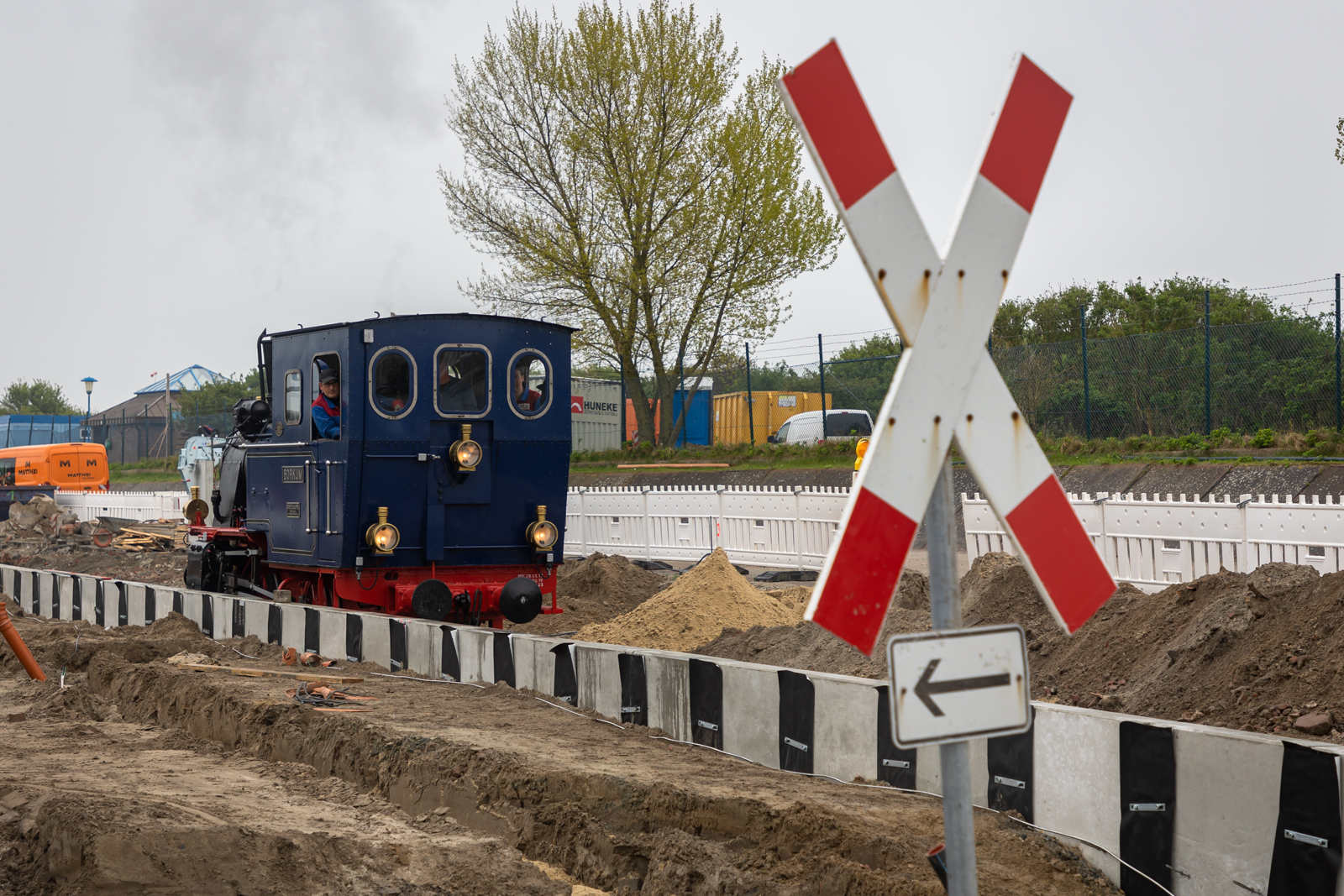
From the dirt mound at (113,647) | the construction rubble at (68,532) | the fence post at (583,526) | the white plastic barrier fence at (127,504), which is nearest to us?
the dirt mound at (113,647)

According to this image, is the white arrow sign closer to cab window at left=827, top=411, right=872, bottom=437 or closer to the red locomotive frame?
the red locomotive frame

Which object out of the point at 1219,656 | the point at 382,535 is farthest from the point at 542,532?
the point at 1219,656

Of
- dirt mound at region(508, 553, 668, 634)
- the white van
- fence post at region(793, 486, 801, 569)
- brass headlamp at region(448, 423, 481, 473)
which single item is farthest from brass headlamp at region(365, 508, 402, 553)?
the white van

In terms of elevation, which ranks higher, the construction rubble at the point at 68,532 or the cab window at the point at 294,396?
the cab window at the point at 294,396

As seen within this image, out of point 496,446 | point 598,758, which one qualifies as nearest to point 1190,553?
point 496,446

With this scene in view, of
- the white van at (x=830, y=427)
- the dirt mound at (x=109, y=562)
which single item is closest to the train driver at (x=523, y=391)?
the dirt mound at (x=109, y=562)

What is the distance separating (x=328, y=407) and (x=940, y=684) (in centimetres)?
953

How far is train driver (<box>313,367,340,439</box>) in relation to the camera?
11367 mm

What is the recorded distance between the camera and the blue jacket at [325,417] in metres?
11.4

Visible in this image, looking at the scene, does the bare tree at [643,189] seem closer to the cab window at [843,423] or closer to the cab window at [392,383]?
the cab window at [843,423]

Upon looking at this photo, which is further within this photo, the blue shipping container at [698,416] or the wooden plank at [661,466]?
the blue shipping container at [698,416]

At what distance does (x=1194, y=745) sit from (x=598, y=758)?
309 cm

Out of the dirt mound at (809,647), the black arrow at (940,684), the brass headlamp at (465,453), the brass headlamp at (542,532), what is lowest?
the dirt mound at (809,647)

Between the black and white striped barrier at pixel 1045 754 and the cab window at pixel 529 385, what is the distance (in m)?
2.89
